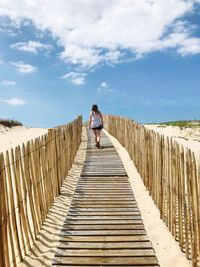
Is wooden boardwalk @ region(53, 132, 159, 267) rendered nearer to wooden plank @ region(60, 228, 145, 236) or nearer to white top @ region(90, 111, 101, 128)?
wooden plank @ region(60, 228, 145, 236)

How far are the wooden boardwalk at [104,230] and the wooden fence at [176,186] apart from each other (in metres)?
0.43

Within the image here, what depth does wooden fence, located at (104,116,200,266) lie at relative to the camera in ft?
13.5

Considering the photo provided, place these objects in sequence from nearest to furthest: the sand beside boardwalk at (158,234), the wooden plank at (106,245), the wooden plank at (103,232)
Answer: the sand beside boardwalk at (158,234) → the wooden plank at (106,245) → the wooden plank at (103,232)

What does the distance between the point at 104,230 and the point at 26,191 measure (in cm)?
121

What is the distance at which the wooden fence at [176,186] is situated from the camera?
4117mm

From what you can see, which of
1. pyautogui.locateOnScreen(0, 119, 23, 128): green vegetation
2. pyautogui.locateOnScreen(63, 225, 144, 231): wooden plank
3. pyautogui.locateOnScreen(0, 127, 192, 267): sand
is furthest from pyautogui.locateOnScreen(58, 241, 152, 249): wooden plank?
pyautogui.locateOnScreen(0, 119, 23, 128): green vegetation

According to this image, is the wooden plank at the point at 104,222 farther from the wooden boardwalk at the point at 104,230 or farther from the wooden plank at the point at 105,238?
the wooden plank at the point at 105,238

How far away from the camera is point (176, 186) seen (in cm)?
504

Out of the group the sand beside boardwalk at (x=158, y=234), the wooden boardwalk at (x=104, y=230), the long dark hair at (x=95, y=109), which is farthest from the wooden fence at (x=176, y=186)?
the long dark hair at (x=95, y=109)

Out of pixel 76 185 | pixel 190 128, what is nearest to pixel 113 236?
pixel 76 185

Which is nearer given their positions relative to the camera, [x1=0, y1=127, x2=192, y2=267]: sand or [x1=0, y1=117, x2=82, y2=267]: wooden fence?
[x1=0, y1=117, x2=82, y2=267]: wooden fence

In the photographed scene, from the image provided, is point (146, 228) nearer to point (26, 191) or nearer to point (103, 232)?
point (103, 232)

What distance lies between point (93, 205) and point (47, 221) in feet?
2.85

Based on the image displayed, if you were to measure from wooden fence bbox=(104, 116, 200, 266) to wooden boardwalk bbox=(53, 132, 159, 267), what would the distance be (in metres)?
0.43
